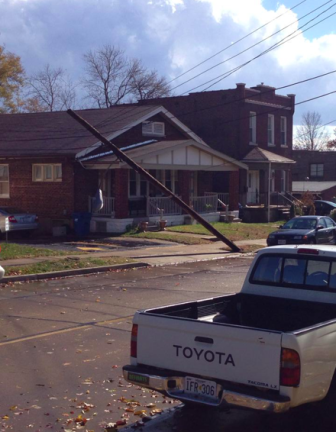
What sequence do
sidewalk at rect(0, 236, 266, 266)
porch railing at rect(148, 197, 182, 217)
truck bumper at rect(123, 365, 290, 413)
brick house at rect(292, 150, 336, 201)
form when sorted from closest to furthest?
1. truck bumper at rect(123, 365, 290, 413)
2. sidewalk at rect(0, 236, 266, 266)
3. porch railing at rect(148, 197, 182, 217)
4. brick house at rect(292, 150, 336, 201)

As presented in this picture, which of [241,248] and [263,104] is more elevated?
[263,104]

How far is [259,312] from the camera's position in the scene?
7.13 m

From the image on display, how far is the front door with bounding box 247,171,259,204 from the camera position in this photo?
42.2m

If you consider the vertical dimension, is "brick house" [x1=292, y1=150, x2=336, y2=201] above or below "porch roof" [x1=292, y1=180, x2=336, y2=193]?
above

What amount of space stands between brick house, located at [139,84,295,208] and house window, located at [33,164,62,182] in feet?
45.1

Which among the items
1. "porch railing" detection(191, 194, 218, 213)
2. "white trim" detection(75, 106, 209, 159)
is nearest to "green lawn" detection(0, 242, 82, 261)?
"white trim" detection(75, 106, 209, 159)

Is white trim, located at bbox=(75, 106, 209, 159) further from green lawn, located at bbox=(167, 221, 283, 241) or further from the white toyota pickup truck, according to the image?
the white toyota pickup truck

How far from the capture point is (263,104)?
42500 mm

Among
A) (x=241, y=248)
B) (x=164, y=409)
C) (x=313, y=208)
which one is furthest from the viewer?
(x=313, y=208)

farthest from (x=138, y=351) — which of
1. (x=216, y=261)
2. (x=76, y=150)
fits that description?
(x=76, y=150)

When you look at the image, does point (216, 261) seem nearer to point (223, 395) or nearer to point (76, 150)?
point (76, 150)

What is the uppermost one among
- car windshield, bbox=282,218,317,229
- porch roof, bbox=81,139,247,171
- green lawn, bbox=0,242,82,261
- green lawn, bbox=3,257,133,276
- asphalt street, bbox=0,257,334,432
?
porch roof, bbox=81,139,247,171

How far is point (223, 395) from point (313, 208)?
3452 centimetres

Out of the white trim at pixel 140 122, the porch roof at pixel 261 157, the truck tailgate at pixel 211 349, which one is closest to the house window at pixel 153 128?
the white trim at pixel 140 122
